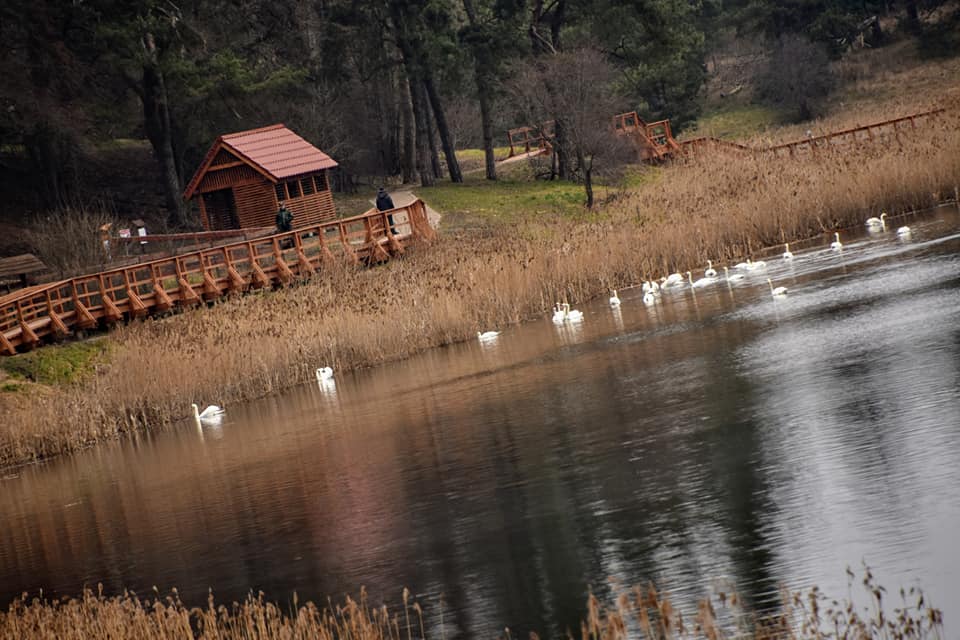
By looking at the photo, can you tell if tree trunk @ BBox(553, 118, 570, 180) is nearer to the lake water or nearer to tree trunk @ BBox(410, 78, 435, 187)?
tree trunk @ BBox(410, 78, 435, 187)

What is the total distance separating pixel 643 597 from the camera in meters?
11.3

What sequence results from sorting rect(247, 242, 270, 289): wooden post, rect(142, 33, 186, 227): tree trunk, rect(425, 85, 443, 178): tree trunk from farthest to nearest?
1. rect(425, 85, 443, 178): tree trunk
2. rect(142, 33, 186, 227): tree trunk
3. rect(247, 242, 270, 289): wooden post

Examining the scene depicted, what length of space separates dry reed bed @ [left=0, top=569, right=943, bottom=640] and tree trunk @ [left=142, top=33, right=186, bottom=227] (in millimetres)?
40098

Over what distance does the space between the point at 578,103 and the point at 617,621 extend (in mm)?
52928

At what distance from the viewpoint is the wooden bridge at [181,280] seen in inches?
1444

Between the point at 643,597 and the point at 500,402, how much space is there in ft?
40.7

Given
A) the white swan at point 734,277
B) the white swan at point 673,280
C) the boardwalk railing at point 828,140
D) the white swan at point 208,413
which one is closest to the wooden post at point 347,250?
the white swan at point 673,280

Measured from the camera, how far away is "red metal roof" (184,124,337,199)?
178ft

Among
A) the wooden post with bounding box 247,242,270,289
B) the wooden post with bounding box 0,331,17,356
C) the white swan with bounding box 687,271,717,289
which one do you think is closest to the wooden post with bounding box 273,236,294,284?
the wooden post with bounding box 247,242,270,289

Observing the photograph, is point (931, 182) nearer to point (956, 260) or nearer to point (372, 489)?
point (956, 260)

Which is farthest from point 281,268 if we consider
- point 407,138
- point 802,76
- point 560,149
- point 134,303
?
point 802,76

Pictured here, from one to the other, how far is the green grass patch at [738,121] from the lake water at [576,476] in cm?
4680

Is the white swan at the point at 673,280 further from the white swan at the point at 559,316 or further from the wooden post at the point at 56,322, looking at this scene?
the wooden post at the point at 56,322

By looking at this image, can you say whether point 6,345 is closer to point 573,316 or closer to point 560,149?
→ point 573,316
